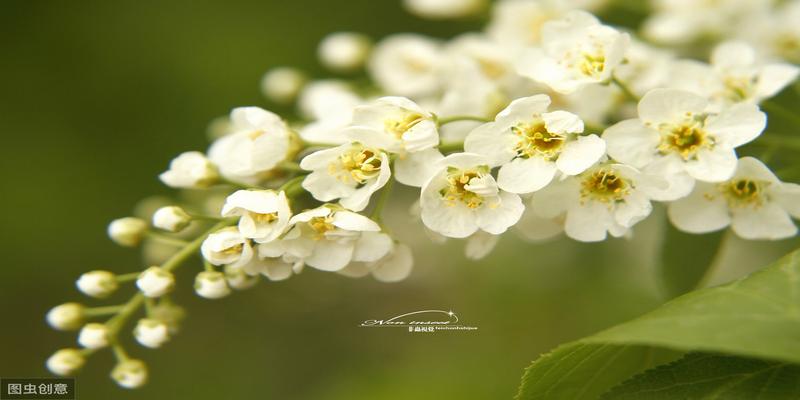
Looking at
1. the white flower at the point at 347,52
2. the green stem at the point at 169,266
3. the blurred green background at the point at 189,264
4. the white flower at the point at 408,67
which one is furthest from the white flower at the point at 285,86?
the green stem at the point at 169,266

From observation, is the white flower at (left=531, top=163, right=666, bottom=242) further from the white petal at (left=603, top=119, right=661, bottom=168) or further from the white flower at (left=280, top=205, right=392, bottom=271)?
the white flower at (left=280, top=205, right=392, bottom=271)

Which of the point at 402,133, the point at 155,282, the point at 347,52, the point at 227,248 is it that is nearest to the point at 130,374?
the point at 155,282

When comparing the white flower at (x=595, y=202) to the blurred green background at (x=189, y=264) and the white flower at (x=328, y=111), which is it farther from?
the blurred green background at (x=189, y=264)

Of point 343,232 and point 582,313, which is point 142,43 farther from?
point 343,232

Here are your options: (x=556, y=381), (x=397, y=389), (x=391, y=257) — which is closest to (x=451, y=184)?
(x=391, y=257)

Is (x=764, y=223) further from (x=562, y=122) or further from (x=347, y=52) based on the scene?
(x=347, y=52)
